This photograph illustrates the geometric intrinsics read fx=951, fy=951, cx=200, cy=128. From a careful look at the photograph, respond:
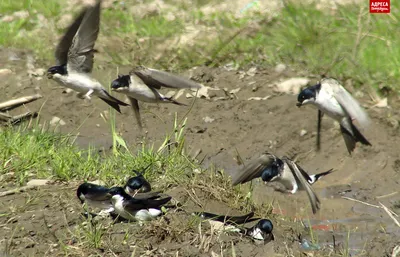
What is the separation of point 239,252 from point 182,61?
14.6 ft

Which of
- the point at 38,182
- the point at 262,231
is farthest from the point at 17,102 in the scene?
the point at 262,231

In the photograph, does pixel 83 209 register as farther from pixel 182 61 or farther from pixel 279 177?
pixel 182 61

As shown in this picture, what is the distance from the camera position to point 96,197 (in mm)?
6160

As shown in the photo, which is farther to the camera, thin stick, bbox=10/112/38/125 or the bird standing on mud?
thin stick, bbox=10/112/38/125

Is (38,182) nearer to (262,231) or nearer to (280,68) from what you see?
(262,231)

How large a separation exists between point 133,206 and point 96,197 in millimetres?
310

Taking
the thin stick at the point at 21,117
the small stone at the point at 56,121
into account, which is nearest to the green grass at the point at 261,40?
the small stone at the point at 56,121

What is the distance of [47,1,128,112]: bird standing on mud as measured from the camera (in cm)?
674

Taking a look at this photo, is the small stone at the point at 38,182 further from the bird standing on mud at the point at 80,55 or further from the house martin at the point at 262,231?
the house martin at the point at 262,231

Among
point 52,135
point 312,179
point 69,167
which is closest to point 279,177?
point 312,179

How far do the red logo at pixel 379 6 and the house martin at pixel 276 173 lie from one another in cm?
356

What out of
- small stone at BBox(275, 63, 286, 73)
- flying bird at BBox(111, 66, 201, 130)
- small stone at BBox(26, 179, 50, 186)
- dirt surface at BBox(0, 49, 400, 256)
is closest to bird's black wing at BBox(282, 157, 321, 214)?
dirt surface at BBox(0, 49, 400, 256)

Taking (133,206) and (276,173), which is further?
(276,173)

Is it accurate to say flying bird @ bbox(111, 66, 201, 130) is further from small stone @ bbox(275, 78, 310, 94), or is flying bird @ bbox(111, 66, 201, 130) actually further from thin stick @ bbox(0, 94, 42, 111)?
thin stick @ bbox(0, 94, 42, 111)
